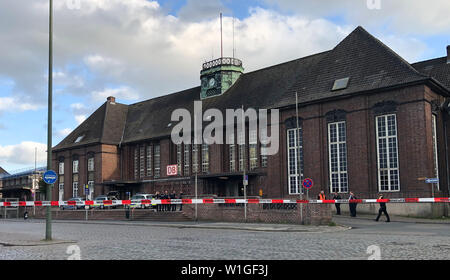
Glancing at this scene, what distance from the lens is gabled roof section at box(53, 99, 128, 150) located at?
58.7 metres

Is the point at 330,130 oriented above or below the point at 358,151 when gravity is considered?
above

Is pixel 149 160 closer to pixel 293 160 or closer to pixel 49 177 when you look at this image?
pixel 293 160

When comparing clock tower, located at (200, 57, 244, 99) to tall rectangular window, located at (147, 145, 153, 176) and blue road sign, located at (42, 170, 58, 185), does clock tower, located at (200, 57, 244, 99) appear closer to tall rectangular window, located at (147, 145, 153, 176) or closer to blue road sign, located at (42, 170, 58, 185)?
tall rectangular window, located at (147, 145, 153, 176)

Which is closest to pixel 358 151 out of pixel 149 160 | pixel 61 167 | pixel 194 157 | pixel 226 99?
pixel 226 99

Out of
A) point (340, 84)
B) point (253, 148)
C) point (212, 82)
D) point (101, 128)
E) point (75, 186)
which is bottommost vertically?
point (75, 186)

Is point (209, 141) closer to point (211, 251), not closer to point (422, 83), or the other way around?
point (422, 83)

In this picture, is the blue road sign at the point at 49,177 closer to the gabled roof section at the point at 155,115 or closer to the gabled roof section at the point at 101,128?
the gabled roof section at the point at 155,115

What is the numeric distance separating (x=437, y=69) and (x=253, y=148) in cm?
1643

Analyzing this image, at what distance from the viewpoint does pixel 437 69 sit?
134 ft

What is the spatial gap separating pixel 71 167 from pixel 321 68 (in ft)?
118

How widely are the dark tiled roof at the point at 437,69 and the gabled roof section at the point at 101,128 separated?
1346 inches

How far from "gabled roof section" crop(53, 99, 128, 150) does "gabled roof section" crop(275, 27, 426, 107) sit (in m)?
26.1
